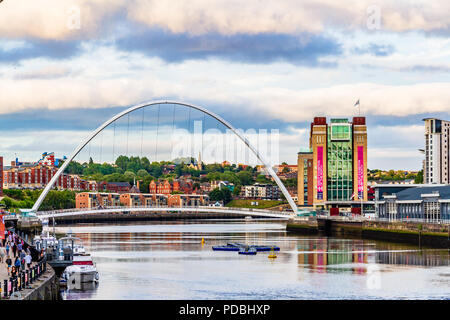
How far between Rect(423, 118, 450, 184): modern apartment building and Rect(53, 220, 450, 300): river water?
107914mm

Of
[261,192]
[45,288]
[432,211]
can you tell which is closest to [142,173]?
[261,192]

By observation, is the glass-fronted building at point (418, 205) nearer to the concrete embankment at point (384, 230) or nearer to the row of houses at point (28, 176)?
the concrete embankment at point (384, 230)

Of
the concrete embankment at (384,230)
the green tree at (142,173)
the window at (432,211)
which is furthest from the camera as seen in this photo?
the green tree at (142,173)

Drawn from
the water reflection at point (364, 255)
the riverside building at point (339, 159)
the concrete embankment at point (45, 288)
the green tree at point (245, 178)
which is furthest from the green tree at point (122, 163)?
the concrete embankment at point (45, 288)

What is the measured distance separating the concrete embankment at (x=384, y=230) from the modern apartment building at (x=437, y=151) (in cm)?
8287

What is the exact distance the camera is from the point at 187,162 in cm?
15912

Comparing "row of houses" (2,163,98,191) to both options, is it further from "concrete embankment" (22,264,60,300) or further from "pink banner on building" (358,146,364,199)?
"concrete embankment" (22,264,60,300)

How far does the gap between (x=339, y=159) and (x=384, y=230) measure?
199ft

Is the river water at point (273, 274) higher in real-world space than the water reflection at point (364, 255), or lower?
lower

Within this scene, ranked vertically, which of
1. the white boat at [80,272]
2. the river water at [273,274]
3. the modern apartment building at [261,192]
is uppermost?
the modern apartment building at [261,192]

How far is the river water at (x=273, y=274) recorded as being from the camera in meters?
31.6

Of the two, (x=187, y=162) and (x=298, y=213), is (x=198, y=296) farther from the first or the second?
(x=187, y=162)
